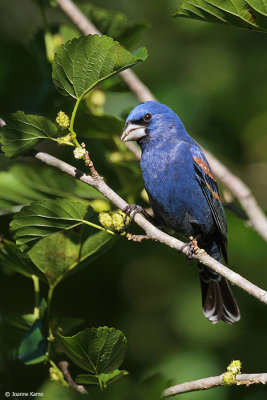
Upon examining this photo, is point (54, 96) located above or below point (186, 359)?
above

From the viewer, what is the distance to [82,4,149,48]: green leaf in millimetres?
3523

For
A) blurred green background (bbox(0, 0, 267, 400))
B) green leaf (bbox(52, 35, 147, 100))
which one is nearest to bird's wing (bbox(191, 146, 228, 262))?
blurred green background (bbox(0, 0, 267, 400))

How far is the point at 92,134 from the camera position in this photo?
3.39 m

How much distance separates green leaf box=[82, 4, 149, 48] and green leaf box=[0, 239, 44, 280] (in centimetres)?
150

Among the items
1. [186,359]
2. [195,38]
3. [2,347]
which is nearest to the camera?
[2,347]

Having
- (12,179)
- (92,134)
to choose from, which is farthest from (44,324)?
(92,134)

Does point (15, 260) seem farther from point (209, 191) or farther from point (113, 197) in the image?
point (209, 191)

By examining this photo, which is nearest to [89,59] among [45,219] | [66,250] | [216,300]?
[45,219]

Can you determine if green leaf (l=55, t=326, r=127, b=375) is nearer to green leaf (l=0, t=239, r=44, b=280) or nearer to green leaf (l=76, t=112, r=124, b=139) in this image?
green leaf (l=0, t=239, r=44, b=280)

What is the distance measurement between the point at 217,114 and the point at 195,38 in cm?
139

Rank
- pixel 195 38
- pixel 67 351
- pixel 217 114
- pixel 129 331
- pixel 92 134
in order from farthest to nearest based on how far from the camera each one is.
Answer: pixel 195 38
pixel 217 114
pixel 129 331
pixel 92 134
pixel 67 351

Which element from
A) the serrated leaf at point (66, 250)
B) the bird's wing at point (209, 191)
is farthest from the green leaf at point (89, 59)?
the bird's wing at point (209, 191)

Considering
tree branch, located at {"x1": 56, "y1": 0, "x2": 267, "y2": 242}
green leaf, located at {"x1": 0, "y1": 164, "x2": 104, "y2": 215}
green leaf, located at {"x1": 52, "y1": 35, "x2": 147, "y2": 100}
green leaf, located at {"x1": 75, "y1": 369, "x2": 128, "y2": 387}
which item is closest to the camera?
green leaf, located at {"x1": 75, "y1": 369, "x2": 128, "y2": 387}

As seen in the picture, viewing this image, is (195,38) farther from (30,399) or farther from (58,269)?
(30,399)
